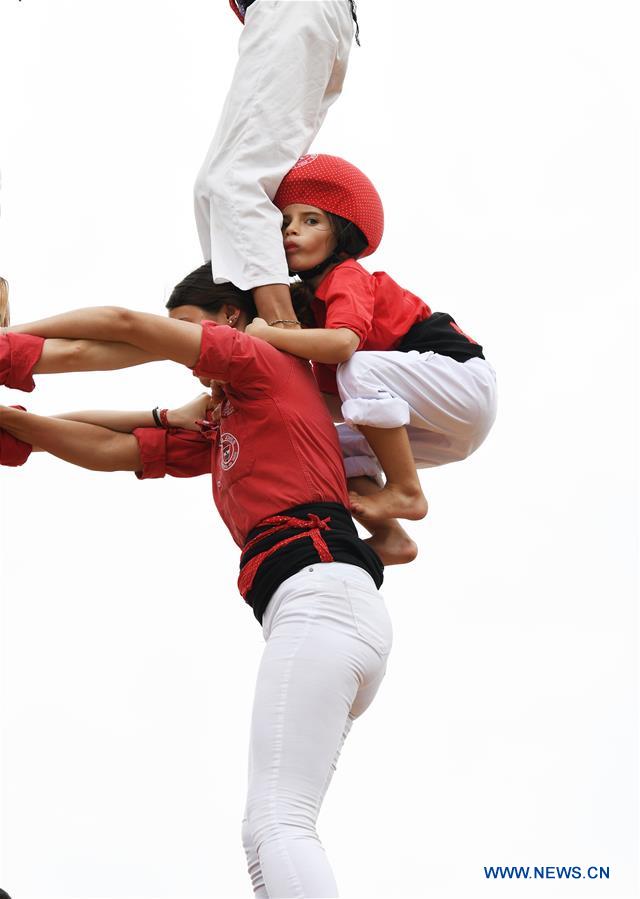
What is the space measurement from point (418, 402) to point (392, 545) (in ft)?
1.16

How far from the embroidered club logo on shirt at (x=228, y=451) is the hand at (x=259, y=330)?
0.22 meters

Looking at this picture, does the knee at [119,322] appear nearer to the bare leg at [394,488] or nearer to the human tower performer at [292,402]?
the human tower performer at [292,402]

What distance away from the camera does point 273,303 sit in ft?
9.55

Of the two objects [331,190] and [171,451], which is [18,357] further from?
[331,190]

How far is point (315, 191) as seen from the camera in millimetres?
3023

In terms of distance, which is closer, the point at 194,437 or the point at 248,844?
the point at 248,844

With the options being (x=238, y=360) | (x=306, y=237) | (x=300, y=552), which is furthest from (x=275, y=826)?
(x=306, y=237)

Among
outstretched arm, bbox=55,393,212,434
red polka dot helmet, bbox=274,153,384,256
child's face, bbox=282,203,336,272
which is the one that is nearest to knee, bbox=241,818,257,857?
outstretched arm, bbox=55,393,212,434

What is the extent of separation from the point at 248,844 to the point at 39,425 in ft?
3.46

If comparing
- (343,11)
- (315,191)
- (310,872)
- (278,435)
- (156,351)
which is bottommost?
(310,872)

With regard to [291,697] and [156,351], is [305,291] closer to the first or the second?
[156,351]

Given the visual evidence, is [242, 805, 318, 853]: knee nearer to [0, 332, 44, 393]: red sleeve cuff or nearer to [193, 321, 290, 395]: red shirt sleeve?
[193, 321, 290, 395]: red shirt sleeve

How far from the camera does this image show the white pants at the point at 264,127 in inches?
116

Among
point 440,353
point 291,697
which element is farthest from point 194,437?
point 291,697
